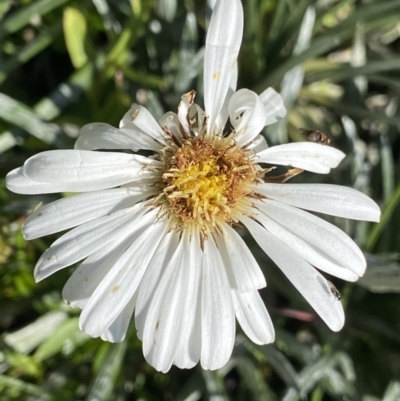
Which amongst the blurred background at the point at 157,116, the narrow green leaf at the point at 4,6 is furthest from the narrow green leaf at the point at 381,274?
the narrow green leaf at the point at 4,6

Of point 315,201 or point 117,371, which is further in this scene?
point 117,371

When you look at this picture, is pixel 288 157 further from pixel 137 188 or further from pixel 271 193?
pixel 137 188

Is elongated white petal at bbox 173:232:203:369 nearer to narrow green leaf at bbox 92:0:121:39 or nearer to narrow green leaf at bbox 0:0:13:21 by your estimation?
narrow green leaf at bbox 92:0:121:39

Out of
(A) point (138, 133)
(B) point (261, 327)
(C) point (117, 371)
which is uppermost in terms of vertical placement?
(A) point (138, 133)

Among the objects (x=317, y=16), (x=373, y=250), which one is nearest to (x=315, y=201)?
(x=373, y=250)

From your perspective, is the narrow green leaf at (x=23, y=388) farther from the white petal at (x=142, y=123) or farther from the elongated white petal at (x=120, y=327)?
the white petal at (x=142, y=123)
